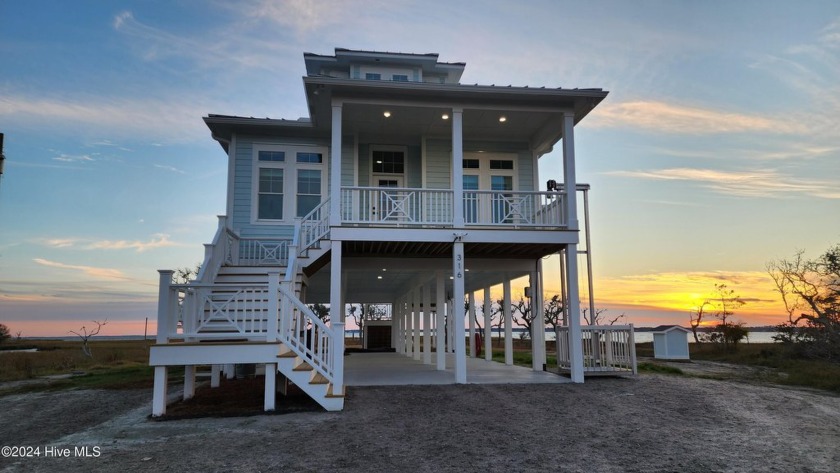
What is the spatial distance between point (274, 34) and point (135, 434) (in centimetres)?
1217

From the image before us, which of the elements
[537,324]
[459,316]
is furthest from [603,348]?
[459,316]

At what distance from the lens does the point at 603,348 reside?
11.4 m

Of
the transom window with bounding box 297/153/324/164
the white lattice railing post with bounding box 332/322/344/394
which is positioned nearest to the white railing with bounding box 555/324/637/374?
the white lattice railing post with bounding box 332/322/344/394

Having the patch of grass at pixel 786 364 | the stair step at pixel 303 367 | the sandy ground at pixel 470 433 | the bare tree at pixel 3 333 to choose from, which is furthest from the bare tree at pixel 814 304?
the bare tree at pixel 3 333

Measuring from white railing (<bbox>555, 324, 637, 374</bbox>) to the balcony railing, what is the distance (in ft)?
8.74

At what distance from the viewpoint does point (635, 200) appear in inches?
662

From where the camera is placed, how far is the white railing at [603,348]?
11133mm

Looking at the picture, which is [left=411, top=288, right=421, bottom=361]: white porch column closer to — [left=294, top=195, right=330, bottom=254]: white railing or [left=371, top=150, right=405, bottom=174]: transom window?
[left=371, top=150, right=405, bottom=174]: transom window

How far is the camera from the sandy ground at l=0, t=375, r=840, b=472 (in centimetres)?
507

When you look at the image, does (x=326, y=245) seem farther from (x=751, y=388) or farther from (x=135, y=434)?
(x=751, y=388)

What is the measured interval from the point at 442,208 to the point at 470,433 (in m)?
7.29

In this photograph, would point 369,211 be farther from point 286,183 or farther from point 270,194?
point 270,194

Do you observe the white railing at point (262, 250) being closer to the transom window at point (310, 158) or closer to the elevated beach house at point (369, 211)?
the elevated beach house at point (369, 211)

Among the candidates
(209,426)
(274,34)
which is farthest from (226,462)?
(274,34)
